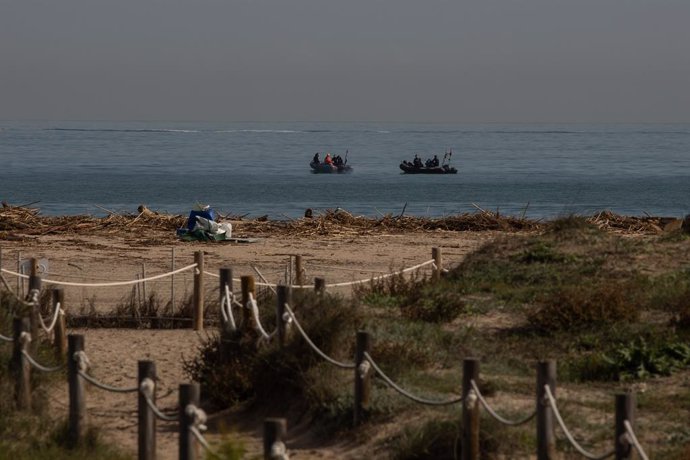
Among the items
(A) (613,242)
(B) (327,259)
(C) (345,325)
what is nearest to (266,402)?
(C) (345,325)

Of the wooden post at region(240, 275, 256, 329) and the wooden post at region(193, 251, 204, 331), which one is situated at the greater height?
the wooden post at region(240, 275, 256, 329)

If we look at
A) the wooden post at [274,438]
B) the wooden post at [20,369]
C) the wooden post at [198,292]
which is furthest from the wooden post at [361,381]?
the wooden post at [198,292]

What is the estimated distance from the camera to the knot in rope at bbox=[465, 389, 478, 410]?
832cm

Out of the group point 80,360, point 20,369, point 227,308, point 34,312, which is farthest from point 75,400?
point 34,312

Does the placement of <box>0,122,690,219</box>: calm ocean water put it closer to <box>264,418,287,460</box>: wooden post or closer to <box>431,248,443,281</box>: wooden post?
<box>431,248,443,281</box>: wooden post

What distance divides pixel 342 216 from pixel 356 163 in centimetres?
9396

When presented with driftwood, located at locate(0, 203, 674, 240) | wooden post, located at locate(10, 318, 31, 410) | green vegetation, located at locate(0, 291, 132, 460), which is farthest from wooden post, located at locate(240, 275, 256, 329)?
driftwood, located at locate(0, 203, 674, 240)

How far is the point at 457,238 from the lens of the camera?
29781 millimetres

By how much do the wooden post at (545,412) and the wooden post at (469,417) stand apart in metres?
0.55

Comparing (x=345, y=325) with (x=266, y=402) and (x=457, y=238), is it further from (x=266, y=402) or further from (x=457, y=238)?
(x=457, y=238)

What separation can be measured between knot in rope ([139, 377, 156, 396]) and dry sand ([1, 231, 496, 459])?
1.41 meters

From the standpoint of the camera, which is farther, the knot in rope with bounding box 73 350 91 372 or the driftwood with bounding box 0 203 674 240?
the driftwood with bounding box 0 203 674 240

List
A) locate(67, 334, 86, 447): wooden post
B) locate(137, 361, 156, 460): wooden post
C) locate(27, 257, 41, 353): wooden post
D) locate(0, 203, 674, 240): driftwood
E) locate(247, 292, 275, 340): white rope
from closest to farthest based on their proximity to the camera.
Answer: locate(137, 361, 156, 460): wooden post
locate(67, 334, 86, 447): wooden post
locate(247, 292, 275, 340): white rope
locate(27, 257, 41, 353): wooden post
locate(0, 203, 674, 240): driftwood

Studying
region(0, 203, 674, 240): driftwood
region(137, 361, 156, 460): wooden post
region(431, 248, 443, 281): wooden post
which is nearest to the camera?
region(137, 361, 156, 460): wooden post
